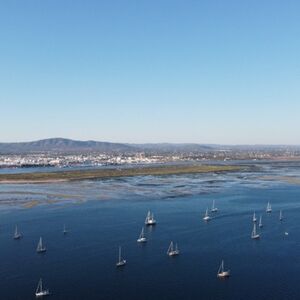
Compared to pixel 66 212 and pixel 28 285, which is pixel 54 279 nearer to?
pixel 28 285

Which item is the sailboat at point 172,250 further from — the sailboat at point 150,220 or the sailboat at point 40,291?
the sailboat at point 40,291

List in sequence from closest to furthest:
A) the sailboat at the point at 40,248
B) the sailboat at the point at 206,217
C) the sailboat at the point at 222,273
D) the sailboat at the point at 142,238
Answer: the sailboat at the point at 222,273
the sailboat at the point at 40,248
the sailboat at the point at 142,238
the sailboat at the point at 206,217

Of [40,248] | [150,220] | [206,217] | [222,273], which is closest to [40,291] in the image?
[40,248]

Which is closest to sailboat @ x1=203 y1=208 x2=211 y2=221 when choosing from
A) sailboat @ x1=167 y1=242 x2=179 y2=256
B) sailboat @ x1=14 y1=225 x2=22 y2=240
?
sailboat @ x1=167 y1=242 x2=179 y2=256

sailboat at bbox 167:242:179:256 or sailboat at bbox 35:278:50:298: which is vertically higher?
sailboat at bbox 167:242:179:256

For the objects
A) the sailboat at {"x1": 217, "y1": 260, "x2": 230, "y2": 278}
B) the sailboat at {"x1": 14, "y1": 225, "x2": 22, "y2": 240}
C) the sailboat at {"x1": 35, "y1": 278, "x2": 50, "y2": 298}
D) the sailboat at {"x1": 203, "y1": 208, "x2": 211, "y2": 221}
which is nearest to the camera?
the sailboat at {"x1": 35, "y1": 278, "x2": 50, "y2": 298}

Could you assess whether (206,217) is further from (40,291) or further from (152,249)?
(40,291)

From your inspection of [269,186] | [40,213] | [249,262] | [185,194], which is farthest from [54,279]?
[269,186]

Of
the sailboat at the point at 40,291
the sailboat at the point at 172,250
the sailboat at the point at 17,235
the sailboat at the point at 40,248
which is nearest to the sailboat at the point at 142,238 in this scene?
the sailboat at the point at 172,250

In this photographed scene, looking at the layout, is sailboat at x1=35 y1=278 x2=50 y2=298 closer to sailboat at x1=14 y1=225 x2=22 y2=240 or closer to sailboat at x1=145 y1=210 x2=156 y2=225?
sailboat at x1=14 y1=225 x2=22 y2=240

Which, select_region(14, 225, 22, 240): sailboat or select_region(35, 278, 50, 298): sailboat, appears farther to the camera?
select_region(14, 225, 22, 240): sailboat
